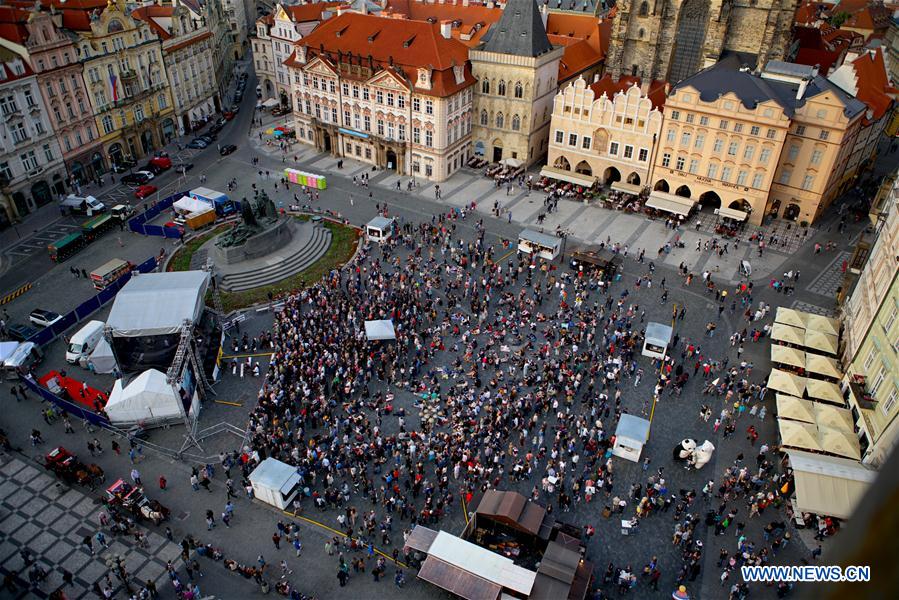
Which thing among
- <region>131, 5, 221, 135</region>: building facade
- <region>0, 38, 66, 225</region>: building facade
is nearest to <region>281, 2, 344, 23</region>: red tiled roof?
<region>131, 5, 221, 135</region>: building facade

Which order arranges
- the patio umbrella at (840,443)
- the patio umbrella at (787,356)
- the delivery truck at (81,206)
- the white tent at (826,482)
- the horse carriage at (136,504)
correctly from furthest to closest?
the delivery truck at (81,206) → the patio umbrella at (787,356) → the patio umbrella at (840,443) → the horse carriage at (136,504) → the white tent at (826,482)

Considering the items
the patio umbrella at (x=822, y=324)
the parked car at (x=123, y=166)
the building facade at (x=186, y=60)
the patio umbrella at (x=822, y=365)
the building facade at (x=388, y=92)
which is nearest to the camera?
the patio umbrella at (x=822, y=365)

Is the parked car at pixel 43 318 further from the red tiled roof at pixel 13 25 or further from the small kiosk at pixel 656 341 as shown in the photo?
the small kiosk at pixel 656 341

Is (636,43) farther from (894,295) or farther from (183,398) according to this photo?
(183,398)

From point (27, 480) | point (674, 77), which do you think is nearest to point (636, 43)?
point (674, 77)

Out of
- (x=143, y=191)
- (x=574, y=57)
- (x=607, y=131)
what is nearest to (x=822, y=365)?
(x=607, y=131)

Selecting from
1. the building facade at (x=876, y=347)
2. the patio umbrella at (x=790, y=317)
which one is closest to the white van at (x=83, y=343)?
the patio umbrella at (x=790, y=317)
